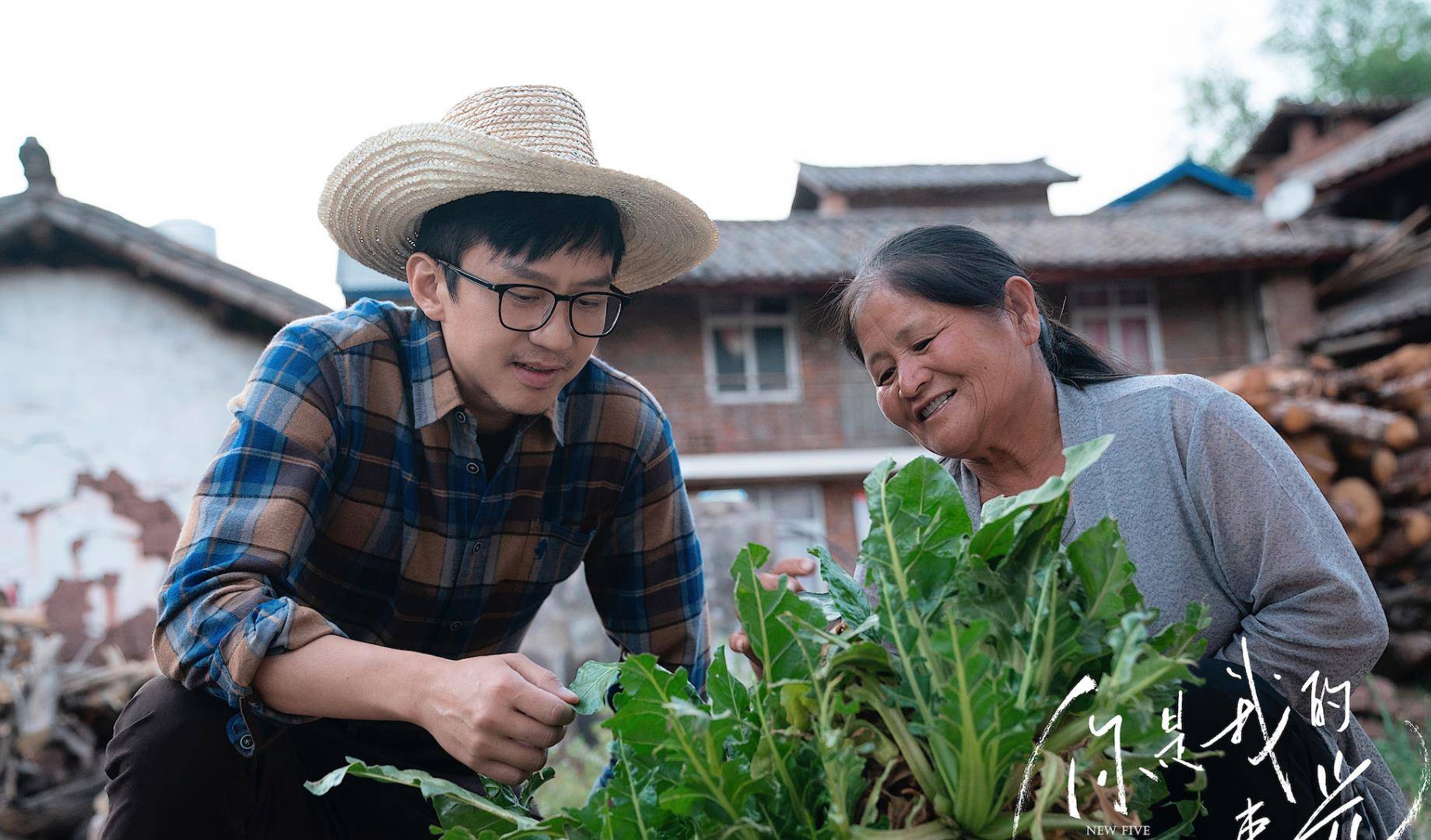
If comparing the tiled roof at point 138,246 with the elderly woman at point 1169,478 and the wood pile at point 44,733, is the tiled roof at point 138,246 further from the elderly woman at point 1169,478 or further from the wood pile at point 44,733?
the elderly woman at point 1169,478

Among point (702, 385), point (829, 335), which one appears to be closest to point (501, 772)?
point (829, 335)

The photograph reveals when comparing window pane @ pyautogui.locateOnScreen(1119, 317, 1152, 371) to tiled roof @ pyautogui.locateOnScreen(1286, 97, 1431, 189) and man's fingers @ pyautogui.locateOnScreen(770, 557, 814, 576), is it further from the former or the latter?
man's fingers @ pyautogui.locateOnScreen(770, 557, 814, 576)

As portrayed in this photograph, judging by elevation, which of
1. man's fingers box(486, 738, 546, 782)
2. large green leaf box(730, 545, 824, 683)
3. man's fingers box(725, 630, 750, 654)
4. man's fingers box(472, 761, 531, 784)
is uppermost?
large green leaf box(730, 545, 824, 683)

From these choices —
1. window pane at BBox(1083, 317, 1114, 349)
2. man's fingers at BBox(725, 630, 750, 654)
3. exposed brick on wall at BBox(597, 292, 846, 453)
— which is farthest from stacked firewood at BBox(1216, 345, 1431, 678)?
window pane at BBox(1083, 317, 1114, 349)

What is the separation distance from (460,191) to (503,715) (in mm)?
1191

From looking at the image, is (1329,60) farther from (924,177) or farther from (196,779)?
(196,779)

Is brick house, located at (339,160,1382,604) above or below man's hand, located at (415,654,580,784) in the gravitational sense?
above

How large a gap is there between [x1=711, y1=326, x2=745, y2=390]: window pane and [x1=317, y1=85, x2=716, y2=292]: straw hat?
42.7ft

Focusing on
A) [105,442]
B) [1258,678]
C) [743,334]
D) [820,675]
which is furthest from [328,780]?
[743,334]

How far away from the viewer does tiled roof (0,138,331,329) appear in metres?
8.91

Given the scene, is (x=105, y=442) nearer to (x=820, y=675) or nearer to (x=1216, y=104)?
(x=820, y=675)

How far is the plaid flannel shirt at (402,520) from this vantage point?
1694 millimetres

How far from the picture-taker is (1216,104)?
112ft

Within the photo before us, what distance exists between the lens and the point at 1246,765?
1.49 metres
